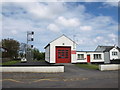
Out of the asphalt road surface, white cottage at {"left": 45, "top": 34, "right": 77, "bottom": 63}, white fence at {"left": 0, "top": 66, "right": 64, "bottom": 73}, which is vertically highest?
white cottage at {"left": 45, "top": 34, "right": 77, "bottom": 63}

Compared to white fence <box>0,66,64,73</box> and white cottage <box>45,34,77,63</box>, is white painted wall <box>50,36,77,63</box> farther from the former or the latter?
white fence <box>0,66,64,73</box>

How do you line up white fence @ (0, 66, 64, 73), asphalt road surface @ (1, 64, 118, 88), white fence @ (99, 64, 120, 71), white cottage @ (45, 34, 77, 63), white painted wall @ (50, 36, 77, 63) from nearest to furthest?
asphalt road surface @ (1, 64, 118, 88), white fence @ (0, 66, 64, 73), white fence @ (99, 64, 120, 71), white painted wall @ (50, 36, 77, 63), white cottage @ (45, 34, 77, 63)

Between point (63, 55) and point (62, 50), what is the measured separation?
1.03 metres

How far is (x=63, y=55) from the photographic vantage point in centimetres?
3055

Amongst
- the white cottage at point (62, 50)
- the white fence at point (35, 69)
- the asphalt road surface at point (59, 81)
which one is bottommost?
the asphalt road surface at point (59, 81)

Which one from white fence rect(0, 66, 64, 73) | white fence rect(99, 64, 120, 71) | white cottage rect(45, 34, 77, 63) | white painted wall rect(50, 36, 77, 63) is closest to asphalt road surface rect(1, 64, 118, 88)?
white fence rect(0, 66, 64, 73)

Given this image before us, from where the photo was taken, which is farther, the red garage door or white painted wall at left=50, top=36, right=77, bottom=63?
the red garage door

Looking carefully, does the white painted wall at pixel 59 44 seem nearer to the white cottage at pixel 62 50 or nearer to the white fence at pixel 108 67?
the white cottage at pixel 62 50

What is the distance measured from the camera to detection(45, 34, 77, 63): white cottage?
99.1 ft

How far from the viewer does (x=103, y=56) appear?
112ft

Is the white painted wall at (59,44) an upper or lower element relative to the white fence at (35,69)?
upper

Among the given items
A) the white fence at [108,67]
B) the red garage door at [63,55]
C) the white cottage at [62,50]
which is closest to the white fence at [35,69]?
the white fence at [108,67]

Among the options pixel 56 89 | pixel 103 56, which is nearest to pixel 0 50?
pixel 103 56

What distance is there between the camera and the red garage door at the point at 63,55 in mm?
30297
